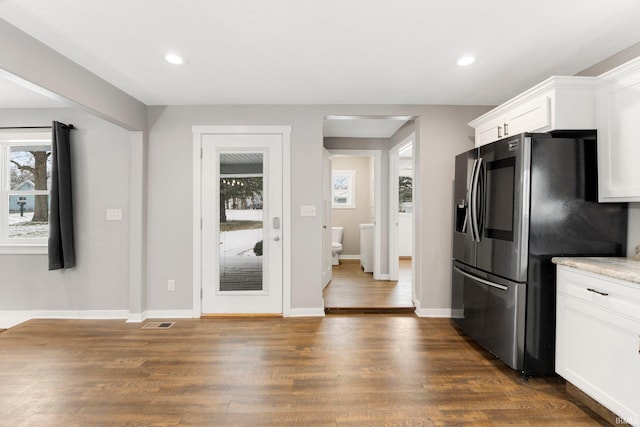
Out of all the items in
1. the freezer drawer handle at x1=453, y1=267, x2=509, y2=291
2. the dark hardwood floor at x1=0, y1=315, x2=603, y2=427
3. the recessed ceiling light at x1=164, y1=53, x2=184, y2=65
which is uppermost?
the recessed ceiling light at x1=164, y1=53, x2=184, y2=65

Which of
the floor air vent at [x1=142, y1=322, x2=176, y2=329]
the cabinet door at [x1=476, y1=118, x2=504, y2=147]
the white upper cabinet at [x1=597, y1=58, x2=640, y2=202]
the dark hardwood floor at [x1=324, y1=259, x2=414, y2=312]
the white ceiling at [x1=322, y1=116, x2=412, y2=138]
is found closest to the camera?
the white upper cabinet at [x1=597, y1=58, x2=640, y2=202]

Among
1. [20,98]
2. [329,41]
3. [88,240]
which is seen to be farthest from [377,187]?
[20,98]

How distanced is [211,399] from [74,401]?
850mm

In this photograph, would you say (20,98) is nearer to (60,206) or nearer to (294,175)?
(60,206)

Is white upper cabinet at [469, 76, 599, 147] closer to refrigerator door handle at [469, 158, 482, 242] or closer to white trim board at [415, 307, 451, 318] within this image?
refrigerator door handle at [469, 158, 482, 242]

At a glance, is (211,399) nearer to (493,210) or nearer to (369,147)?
(493,210)

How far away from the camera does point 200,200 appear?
3.53 meters

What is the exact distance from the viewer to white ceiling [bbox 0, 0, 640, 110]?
73.2 inches

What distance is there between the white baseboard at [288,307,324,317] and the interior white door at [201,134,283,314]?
158 mm

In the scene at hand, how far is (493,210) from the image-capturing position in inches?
99.3

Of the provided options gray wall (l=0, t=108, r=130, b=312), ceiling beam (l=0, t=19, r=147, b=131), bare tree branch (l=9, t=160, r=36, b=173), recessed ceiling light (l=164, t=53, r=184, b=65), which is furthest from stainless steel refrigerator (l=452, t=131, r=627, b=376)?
bare tree branch (l=9, t=160, r=36, b=173)

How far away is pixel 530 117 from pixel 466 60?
2.11 ft

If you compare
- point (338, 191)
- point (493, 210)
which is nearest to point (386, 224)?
point (338, 191)

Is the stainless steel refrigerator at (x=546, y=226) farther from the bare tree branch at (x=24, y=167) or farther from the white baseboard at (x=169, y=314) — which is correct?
the bare tree branch at (x=24, y=167)
